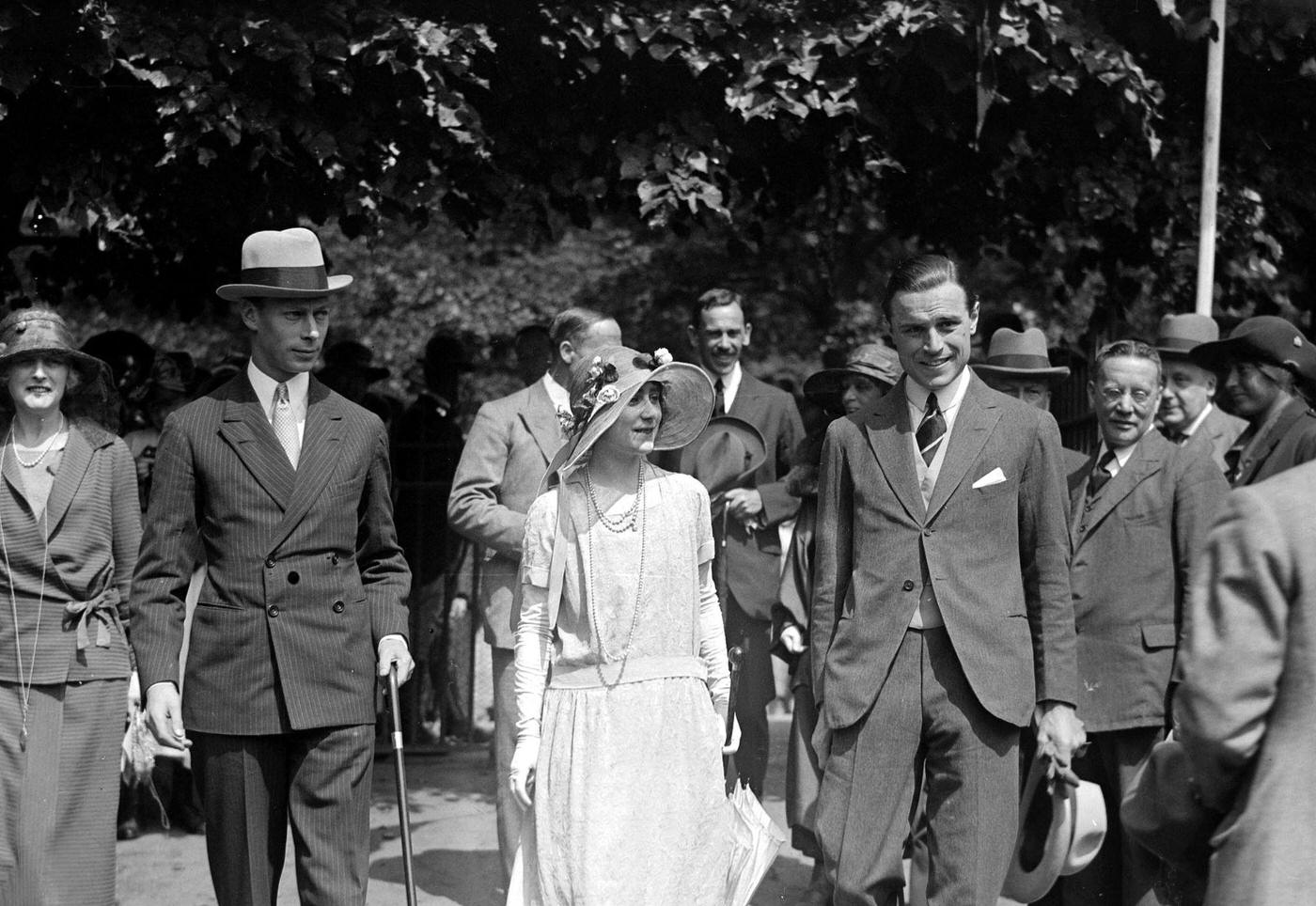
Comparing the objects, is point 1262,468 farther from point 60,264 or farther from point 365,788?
point 60,264

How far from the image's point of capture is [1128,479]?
6.16 metres

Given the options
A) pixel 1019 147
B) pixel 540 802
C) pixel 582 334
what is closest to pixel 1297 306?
pixel 1019 147

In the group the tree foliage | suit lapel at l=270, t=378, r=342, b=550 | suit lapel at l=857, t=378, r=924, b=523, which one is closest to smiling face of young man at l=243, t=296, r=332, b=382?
Result: suit lapel at l=270, t=378, r=342, b=550

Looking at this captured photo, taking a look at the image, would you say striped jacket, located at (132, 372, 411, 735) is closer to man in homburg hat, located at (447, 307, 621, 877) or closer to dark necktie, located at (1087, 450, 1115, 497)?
man in homburg hat, located at (447, 307, 621, 877)

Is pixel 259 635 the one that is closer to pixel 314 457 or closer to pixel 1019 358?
pixel 314 457

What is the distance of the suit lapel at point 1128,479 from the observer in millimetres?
6148

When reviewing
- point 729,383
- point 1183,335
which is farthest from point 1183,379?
point 729,383

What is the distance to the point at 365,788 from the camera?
5.24 m

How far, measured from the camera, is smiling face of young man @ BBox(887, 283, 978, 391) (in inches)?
207

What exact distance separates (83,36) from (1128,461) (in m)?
4.87

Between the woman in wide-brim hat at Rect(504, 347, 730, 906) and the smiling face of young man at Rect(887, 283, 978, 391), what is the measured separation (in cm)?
77

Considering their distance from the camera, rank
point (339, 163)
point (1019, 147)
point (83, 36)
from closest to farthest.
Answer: point (83, 36) → point (339, 163) → point (1019, 147)

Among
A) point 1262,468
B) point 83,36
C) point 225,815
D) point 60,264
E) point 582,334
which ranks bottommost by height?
point 225,815

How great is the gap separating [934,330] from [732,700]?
4.71 feet
